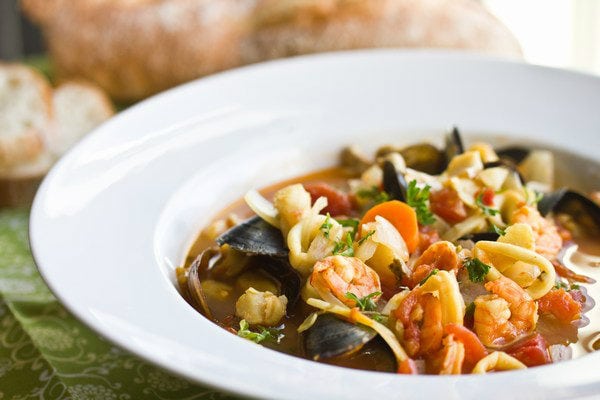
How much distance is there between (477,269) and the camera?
2.78 meters

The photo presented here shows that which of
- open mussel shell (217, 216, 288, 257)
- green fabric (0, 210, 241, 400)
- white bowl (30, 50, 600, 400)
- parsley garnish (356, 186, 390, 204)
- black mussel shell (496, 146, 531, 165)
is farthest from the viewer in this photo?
black mussel shell (496, 146, 531, 165)

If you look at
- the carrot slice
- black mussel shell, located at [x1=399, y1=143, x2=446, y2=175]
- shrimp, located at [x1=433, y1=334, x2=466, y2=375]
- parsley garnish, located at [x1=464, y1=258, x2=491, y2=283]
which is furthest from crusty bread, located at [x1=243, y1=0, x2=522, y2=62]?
shrimp, located at [x1=433, y1=334, x2=466, y2=375]

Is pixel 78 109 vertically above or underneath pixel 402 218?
underneath

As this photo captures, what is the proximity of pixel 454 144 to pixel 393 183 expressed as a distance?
1.81 ft

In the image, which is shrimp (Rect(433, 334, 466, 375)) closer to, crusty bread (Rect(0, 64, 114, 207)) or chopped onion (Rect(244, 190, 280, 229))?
chopped onion (Rect(244, 190, 280, 229))

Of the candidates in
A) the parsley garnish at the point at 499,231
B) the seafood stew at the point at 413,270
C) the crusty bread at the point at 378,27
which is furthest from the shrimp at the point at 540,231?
the crusty bread at the point at 378,27

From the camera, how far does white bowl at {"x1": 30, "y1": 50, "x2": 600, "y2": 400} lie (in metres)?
2.09

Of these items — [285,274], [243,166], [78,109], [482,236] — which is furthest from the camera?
[78,109]

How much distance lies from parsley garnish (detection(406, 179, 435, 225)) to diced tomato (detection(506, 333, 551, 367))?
0.73m

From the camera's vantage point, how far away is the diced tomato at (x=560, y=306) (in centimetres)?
279

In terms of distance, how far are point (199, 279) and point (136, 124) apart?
87 centimetres

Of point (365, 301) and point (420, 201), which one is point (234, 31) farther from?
point (365, 301)

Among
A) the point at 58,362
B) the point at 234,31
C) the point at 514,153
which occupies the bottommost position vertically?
the point at 58,362

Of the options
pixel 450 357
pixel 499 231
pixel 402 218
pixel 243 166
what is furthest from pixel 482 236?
pixel 243 166
